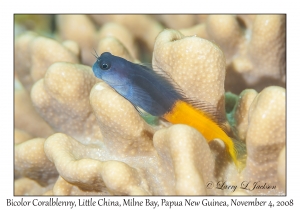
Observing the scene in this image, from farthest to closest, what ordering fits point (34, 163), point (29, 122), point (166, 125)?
1. point (29, 122)
2. point (34, 163)
3. point (166, 125)

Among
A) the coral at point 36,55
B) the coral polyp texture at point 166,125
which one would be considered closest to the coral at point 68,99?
the coral polyp texture at point 166,125

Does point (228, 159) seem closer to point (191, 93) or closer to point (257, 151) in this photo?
point (257, 151)

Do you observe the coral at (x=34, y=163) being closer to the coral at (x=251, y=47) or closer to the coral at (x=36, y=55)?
the coral at (x=36, y=55)

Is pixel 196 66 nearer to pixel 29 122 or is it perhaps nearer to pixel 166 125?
pixel 166 125

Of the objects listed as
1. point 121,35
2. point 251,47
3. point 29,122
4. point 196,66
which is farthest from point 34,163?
point 251,47

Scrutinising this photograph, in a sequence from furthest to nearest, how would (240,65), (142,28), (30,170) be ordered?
1. (142,28)
2. (240,65)
3. (30,170)

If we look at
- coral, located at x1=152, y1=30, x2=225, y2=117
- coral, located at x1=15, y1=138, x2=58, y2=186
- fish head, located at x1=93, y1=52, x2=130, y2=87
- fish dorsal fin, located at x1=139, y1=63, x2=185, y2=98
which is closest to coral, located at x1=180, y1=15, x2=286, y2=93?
coral, located at x1=152, y1=30, x2=225, y2=117

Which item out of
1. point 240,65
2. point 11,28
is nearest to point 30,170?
point 11,28
